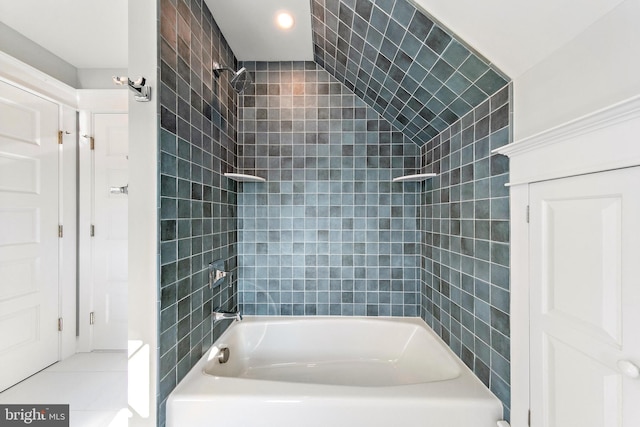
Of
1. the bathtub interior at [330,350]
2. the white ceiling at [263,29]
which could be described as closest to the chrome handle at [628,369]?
the bathtub interior at [330,350]

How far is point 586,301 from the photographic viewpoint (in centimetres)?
80

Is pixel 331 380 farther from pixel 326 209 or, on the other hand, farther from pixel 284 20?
pixel 284 20

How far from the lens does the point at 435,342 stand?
1.78 meters

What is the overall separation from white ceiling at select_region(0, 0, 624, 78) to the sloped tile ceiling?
8 centimetres

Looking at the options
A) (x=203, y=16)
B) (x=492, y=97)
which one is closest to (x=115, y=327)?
(x=203, y=16)

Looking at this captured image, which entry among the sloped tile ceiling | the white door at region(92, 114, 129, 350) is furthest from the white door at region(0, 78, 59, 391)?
the sloped tile ceiling

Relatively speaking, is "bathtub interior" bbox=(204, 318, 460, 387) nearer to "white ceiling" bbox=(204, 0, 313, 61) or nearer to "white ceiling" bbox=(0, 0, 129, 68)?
"white ceiling" bbox=(204, 0, 313, 61)

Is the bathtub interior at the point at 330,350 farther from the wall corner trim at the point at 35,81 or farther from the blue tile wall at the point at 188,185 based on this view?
the wall corner trim at the point at 35,81

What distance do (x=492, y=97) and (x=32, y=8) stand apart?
2712 millimetres

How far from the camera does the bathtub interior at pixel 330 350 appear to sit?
1.87m

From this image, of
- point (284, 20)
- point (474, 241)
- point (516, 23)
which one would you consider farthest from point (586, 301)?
point (284, 20)
